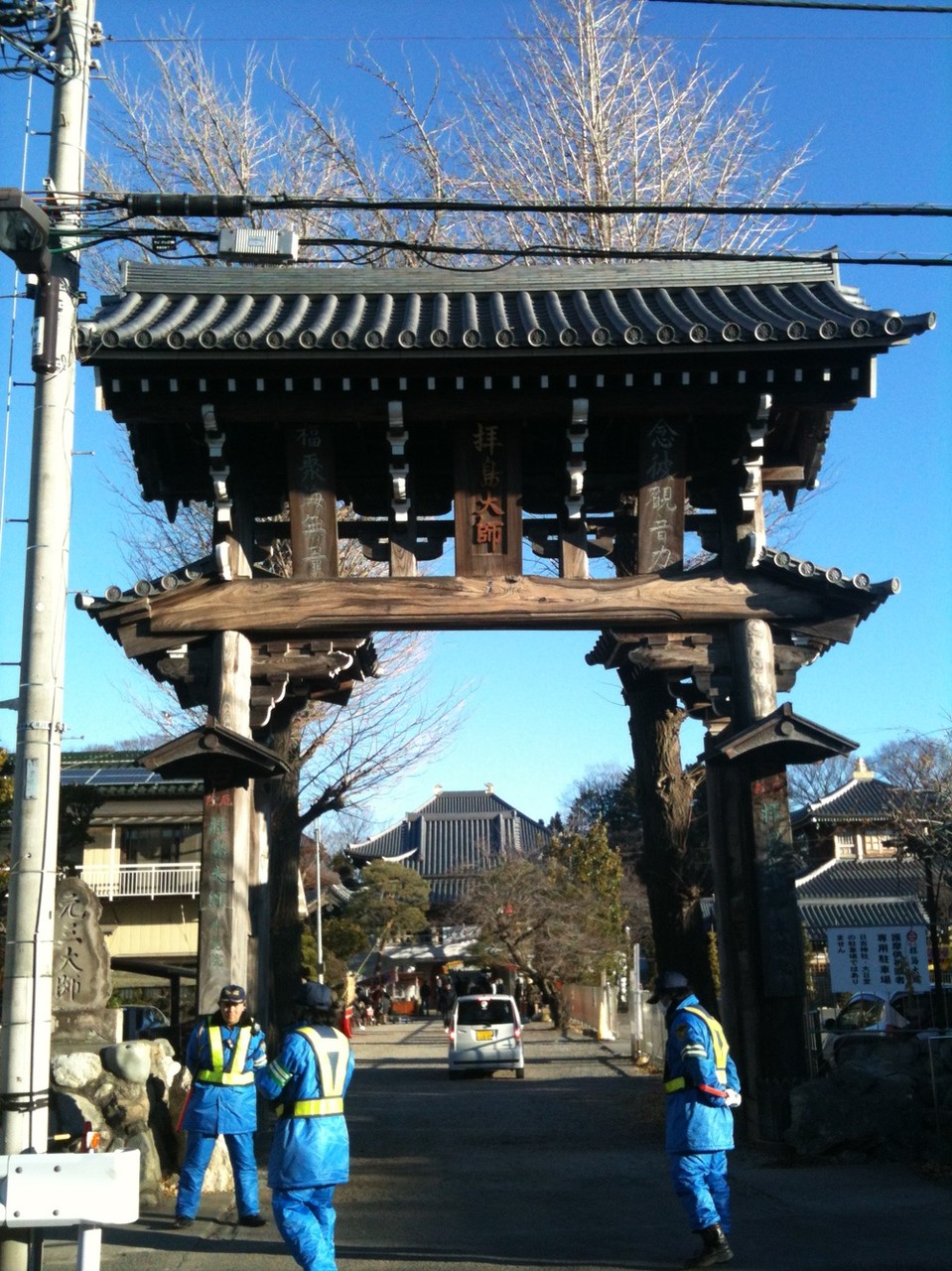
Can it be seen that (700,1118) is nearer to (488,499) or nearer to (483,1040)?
(488,499)

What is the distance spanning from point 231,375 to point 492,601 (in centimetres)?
324

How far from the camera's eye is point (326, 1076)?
7.57 metres

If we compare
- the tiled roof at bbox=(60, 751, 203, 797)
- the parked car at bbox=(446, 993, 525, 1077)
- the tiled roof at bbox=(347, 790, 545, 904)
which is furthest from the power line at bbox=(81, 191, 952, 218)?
the tiled roof at bbox=(347, 790, 545, 904)

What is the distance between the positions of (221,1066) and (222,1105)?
0.28 metres

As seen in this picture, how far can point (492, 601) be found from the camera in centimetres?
1216

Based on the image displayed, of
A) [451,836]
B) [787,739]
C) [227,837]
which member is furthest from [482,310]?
[451,836]

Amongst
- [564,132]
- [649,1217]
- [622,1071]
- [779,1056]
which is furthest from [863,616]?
[622,1071]

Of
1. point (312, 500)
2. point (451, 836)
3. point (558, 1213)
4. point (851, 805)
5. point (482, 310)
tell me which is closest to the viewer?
point (558, 1213)

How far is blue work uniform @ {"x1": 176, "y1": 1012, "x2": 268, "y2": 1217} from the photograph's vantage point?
9547 mm

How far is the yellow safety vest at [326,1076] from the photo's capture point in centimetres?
750

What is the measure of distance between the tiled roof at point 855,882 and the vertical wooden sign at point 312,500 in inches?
1328

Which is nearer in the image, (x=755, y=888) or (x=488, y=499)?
(x=755, y=888)

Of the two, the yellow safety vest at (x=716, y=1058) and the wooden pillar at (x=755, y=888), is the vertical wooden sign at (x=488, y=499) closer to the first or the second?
the wooden pillar at (x=755, y=888)

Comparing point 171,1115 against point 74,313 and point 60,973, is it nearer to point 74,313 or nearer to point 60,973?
point 60,973
